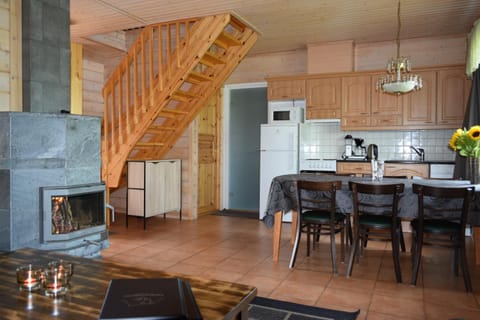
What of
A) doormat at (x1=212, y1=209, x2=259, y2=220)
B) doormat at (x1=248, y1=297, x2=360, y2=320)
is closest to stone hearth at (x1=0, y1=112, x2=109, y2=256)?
doormat at (x1=248, y1=297, x2=360, y2=320)

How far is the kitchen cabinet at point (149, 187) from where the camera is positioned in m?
5.32

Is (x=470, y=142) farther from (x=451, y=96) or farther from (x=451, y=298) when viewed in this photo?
(x=451, y=96)

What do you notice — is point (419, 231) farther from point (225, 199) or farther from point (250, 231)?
point (225, 199)

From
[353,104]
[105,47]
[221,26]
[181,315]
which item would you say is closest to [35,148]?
[181,315]

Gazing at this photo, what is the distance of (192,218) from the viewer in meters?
6.12

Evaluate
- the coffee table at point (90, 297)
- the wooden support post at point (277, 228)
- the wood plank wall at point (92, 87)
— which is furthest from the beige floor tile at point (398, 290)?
the wood plank wall at point (92, 87)

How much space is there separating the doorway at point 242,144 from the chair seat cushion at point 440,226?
389 cm

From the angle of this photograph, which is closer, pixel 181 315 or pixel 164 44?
pixel 181 315

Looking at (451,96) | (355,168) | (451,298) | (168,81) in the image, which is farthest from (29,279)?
(451,96)

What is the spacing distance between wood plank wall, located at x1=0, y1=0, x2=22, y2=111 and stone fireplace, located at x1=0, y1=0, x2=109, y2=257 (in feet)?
0.15

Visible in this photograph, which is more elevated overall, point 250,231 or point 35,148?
point 35,148

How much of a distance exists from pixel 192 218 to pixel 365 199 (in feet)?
10.9

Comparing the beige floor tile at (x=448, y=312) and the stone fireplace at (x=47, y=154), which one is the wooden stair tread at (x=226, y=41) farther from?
the beige floor tile at (x=448, y=312)

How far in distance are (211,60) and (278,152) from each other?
71.3 inches
